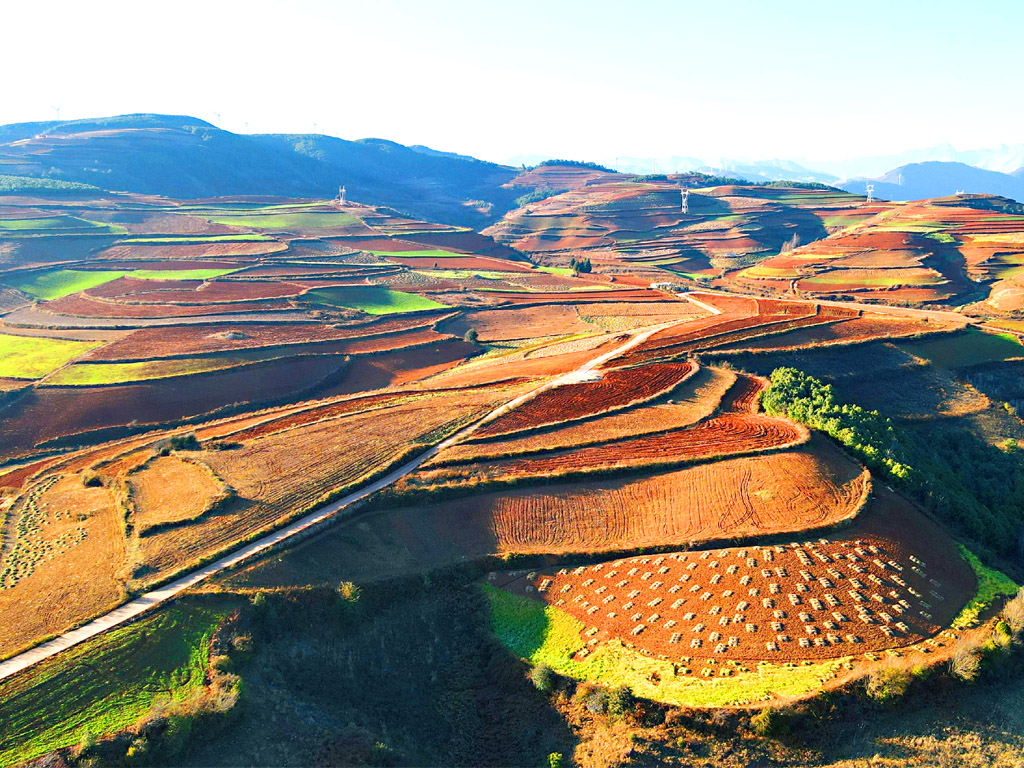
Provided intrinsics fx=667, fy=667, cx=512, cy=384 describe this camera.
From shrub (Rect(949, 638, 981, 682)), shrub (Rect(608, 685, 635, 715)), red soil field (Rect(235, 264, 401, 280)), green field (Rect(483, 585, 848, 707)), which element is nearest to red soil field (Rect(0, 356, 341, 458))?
green field (Rect(483, 585, 848, 707))

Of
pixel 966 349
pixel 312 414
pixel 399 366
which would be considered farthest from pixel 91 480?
pixel 966 349

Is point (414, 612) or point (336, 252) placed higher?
point (336, 252)

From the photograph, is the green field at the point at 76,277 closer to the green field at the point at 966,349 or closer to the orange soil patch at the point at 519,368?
the orange soil patch at the point at 519,368

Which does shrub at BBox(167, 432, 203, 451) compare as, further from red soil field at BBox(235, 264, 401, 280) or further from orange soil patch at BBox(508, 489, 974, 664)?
red soil field at BBox(235, 264, 401, 280)

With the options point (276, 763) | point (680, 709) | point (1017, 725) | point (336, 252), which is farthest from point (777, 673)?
point (336, 252)

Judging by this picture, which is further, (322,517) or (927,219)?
(927,219)

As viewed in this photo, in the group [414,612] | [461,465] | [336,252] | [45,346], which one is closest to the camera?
[414,612]

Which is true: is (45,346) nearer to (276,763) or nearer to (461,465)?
(461,465)
